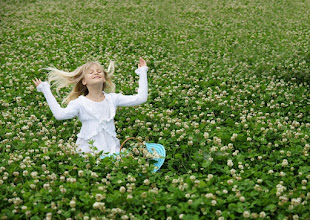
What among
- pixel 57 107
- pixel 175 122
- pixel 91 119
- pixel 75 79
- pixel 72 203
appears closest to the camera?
pixel 72 203

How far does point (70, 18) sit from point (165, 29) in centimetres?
511

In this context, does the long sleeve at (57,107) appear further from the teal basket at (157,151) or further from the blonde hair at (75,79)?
the teal basket at (157,151)

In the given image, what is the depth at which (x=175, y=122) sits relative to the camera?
6875 mm

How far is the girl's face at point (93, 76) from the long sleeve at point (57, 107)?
1.51 ft

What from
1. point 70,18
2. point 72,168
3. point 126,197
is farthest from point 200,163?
point 70,18

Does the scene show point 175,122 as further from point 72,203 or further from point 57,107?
point 72,203

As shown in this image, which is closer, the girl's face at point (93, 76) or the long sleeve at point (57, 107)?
the long sleeve at point (57, 107)

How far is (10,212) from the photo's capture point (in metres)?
4.05

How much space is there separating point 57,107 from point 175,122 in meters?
2.33

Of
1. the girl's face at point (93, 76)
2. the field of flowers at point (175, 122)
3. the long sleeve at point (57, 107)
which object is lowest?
the field of flowers at point (175, 122)

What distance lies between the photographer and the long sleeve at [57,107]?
18.1ft

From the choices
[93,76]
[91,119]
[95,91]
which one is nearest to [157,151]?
[91,119]

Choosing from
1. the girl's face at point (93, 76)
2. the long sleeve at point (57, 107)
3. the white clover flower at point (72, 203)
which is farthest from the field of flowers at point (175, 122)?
the girl's face at point (93, 76)

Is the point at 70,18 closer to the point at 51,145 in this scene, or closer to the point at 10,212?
the point at 51,145
